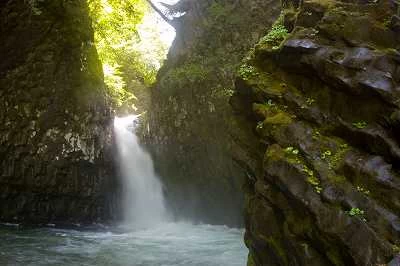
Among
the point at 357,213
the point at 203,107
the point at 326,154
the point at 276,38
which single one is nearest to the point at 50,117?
the point at 203,107

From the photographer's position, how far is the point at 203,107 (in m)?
15.6

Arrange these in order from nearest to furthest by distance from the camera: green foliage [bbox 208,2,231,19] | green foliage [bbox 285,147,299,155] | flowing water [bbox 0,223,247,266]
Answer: green foliage [bbox 285,147,299,155], flowing water [bbox 0,223,247,266], green foliage [bbox 208,2,231,19]

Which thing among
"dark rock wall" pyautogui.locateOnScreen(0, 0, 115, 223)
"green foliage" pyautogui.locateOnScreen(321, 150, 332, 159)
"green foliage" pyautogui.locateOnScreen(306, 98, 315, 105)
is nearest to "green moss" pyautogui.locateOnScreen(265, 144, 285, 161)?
"green foliage" pyautogui.locateOnScreen(321, 150, 332, 159)

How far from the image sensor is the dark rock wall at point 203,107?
1526 cm

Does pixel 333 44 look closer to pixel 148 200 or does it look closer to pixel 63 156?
pixel 63 156

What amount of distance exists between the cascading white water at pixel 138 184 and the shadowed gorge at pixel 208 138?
58 mm

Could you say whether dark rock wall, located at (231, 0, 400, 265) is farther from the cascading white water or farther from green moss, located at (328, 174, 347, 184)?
the cascading white water

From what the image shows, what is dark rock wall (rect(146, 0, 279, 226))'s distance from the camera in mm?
15258

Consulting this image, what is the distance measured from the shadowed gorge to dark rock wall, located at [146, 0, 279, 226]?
2.2 inches

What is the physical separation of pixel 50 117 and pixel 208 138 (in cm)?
542

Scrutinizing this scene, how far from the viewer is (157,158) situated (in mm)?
17828

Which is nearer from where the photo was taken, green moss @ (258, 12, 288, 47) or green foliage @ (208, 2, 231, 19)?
green moss @ (258, 12, 288, 47)

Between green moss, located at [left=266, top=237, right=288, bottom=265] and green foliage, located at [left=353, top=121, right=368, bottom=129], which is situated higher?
green foliage, located at [left=353, top=121, right=368, bottom=129]

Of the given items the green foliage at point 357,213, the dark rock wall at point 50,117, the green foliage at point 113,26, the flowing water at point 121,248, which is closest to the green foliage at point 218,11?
the green foliage at point 113,26
